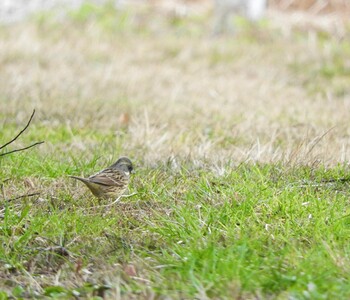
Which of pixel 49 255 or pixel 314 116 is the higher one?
pixel 49 255

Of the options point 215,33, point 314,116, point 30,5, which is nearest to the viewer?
point 314,116

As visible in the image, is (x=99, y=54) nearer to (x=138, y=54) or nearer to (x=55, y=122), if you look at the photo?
(x=138, y=54)

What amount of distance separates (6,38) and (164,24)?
2881 millimetres

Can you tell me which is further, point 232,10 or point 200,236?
point 232,10

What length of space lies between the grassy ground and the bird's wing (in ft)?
0.44

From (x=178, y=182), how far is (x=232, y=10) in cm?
882

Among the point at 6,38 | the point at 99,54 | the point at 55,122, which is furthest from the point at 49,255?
the point at 6,38

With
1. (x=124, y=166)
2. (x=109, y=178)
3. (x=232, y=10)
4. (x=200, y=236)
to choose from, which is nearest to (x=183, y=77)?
(x=232, y=10)

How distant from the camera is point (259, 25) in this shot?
1371cm

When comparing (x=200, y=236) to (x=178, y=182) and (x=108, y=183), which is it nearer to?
(x=108, y=183)

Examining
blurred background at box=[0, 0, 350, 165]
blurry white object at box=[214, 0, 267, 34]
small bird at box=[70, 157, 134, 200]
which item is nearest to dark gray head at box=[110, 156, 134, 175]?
small bird at box=[70, 157, 134, 200]

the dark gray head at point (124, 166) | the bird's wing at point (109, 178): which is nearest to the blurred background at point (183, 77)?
the dark gray head at point (124, 166)

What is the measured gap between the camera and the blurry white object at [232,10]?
43.2 feet

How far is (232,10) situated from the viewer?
13.4 m
